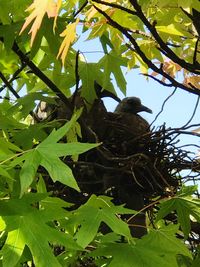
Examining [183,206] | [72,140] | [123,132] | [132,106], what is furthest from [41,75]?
[132,106]

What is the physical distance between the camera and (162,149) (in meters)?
1.31

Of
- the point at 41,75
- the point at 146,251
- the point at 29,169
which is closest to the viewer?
the point at 29,169

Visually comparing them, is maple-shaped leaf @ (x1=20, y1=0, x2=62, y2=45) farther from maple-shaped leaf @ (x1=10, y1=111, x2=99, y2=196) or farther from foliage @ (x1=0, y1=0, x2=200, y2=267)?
maple-shaped leaf @ (x1=10, y1=111, x2=99, y2=196)

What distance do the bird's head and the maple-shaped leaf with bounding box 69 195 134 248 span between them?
0.86 meters

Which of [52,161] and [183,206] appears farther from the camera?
[183,206]

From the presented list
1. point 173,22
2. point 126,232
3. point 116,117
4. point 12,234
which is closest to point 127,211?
point 126,232

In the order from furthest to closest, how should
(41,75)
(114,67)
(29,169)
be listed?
(114,67)
(41,75)
(29,169)

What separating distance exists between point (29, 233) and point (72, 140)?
482 millimetres

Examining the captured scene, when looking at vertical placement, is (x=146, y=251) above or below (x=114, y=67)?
below

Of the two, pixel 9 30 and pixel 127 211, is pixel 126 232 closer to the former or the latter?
pixel 127 211

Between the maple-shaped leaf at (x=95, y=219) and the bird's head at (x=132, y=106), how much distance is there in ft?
2.84

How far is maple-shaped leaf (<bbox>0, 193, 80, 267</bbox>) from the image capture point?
0.74 m

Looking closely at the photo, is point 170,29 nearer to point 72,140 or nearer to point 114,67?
point 114,67

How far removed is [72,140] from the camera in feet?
4.03
